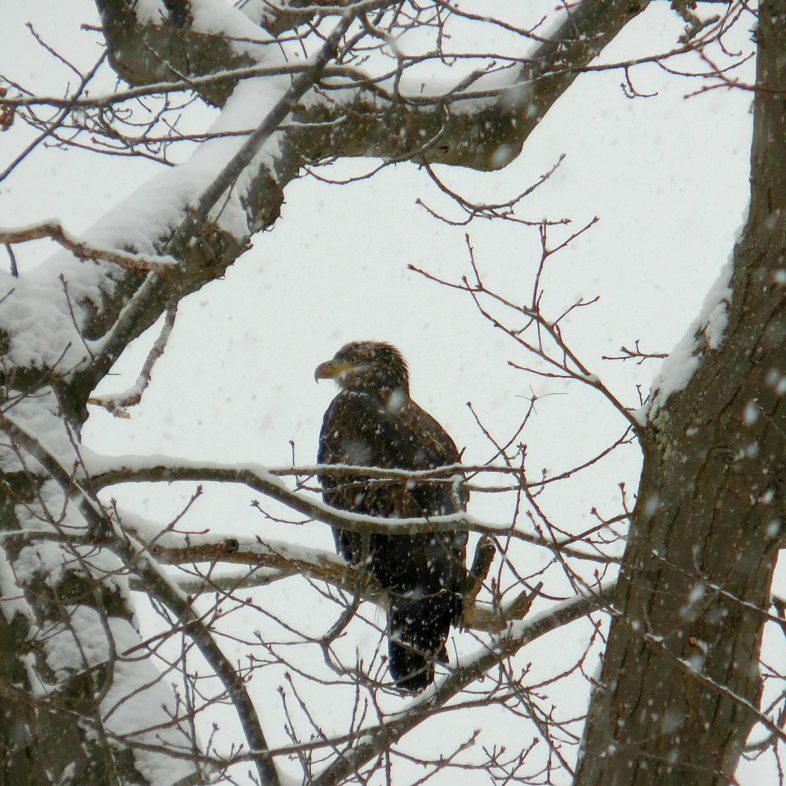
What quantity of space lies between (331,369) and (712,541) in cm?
555

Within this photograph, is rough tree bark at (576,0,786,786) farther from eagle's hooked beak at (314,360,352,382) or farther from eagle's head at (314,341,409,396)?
eagle's hooked beak at (314,360,352,382)

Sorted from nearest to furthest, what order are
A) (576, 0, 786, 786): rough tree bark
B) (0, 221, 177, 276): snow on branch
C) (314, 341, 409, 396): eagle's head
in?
(576, 0, 786, 786): rough tree bark < (0, 221, 177, 276): snow on branch < (314, 341, 409, 396): eagle's head

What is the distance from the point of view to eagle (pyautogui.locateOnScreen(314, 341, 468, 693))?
584cm

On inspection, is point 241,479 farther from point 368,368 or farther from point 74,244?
point 368,368

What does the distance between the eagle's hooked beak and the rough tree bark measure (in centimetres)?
529

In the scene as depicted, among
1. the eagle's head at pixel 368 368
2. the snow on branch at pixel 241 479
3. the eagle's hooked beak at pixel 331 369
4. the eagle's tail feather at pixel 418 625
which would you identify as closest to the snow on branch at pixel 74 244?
the snow on branch at pixel 241 479

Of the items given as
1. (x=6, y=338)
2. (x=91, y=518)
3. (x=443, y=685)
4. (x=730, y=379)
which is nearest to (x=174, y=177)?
(x=6, y=338)

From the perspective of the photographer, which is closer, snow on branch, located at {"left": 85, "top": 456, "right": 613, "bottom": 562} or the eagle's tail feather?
snow on branch, located at {"left": 85, "top": 456, "right": 613, "bottom": 562}

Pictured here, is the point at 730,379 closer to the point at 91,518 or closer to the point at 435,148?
the point at 91,518

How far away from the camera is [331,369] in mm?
7852

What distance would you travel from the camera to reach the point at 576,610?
3.47m

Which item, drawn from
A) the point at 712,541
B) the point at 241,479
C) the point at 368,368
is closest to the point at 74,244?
the point at 241,479

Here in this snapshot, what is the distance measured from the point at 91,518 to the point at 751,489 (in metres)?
1.70

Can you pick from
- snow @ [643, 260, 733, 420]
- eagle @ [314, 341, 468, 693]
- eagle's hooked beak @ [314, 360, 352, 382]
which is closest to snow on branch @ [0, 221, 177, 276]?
snow @ [643, 260, 733, 420]
